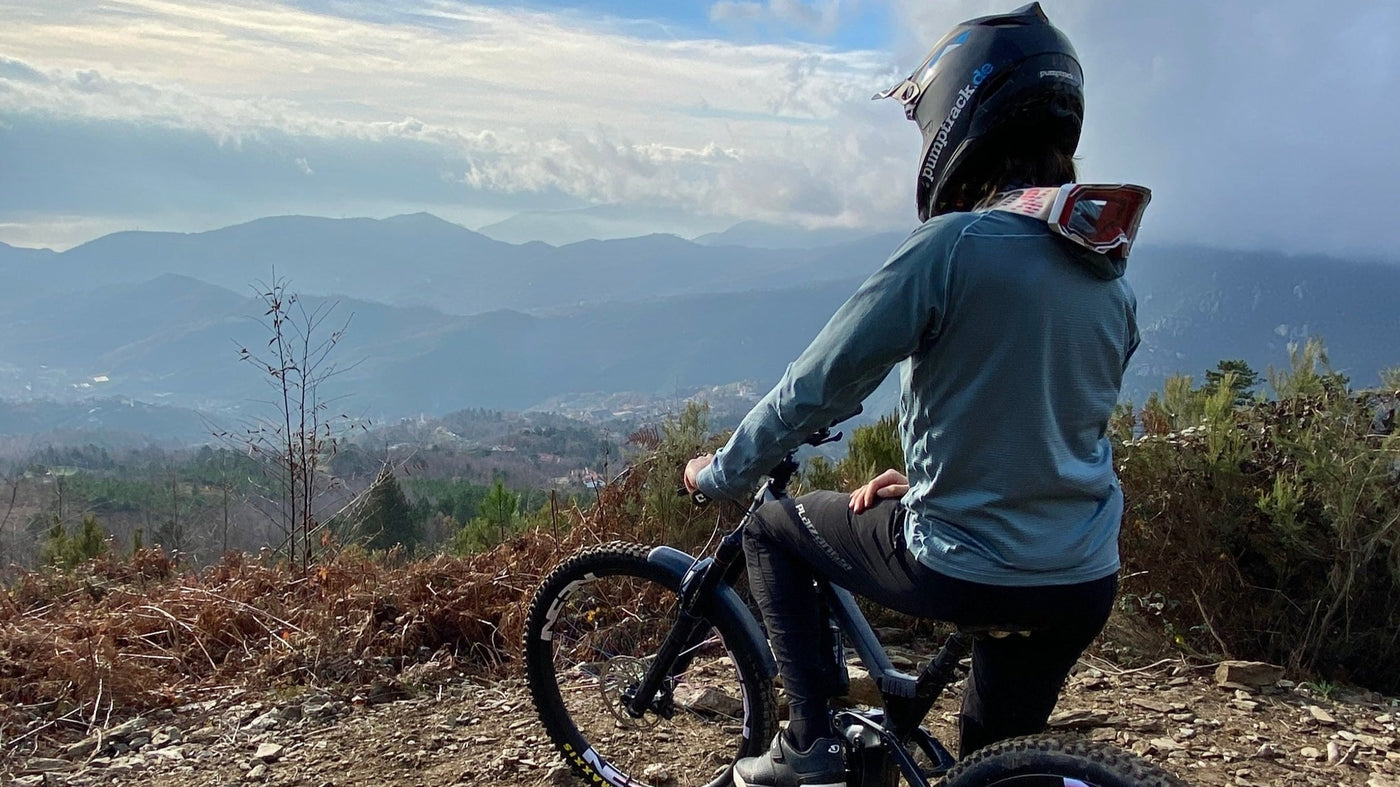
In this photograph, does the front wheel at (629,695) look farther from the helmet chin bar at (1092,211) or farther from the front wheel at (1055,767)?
the helmet chin bar at (1092,211)

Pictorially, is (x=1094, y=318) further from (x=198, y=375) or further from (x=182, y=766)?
(x=198, y=375)

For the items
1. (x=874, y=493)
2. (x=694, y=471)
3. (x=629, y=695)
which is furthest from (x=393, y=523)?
(x=874, y=493)

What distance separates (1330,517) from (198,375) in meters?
175

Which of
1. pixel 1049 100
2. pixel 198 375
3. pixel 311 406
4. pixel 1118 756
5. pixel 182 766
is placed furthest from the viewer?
pixel 198 375

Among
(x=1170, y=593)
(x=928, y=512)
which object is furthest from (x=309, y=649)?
(x=1170, y=593)

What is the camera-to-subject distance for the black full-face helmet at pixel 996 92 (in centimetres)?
202

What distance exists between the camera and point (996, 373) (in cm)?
193

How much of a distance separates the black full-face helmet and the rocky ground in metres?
2.51

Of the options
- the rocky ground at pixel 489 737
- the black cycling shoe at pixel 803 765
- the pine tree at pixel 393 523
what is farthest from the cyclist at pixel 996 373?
the pine tree at pixel 393 523

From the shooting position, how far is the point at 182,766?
3918 mm

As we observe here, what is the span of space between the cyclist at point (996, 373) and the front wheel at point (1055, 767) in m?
Result: 0.25

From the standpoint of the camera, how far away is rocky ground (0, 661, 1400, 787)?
372cm

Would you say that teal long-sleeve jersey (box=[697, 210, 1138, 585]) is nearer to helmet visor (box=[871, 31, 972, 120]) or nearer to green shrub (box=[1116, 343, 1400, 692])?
helmet visor (box=[871, 31, 972, 120])

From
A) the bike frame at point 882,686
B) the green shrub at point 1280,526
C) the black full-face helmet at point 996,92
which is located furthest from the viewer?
the green shrub at point 1280,526
